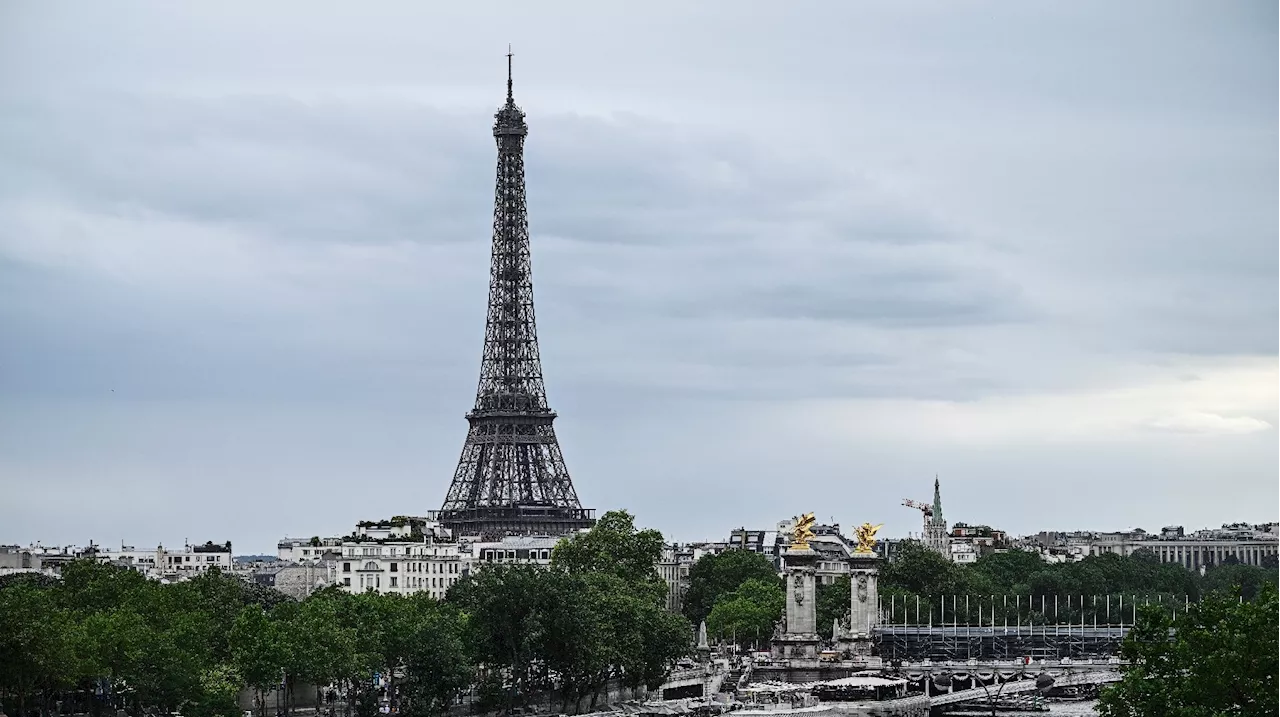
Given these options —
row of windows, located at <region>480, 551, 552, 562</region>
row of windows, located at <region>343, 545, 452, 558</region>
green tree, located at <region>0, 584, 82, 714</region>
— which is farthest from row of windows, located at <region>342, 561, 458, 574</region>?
green tree, located at <region>0, 584, 82, 714</region>

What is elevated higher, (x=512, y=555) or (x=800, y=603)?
(x=512, y=555)

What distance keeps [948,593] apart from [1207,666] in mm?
103291

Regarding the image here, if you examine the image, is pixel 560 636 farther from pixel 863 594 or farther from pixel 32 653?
pixel 863 594

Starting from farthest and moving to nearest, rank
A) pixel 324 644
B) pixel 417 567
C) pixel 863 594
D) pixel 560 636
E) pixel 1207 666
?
pixel 417 567
pixel 863 594
pixel 560 636
pixel 324 644
pixel 1207 666

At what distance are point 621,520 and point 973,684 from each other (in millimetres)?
41068

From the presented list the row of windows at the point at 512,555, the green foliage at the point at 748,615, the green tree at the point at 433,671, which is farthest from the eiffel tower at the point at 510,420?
the green tree at the point at 433,671

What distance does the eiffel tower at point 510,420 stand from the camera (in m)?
184

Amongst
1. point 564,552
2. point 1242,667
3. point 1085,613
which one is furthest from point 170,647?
point 1085,613

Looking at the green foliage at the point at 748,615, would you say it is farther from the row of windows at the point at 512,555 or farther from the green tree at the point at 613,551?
the row of windows at the point at 512,555

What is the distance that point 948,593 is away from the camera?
167500mm

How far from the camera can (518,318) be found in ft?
638

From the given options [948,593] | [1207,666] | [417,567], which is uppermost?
[417,567]

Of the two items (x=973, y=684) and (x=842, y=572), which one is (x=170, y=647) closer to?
(x=973, y=684)

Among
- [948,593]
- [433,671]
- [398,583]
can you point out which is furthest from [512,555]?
[433,671]
